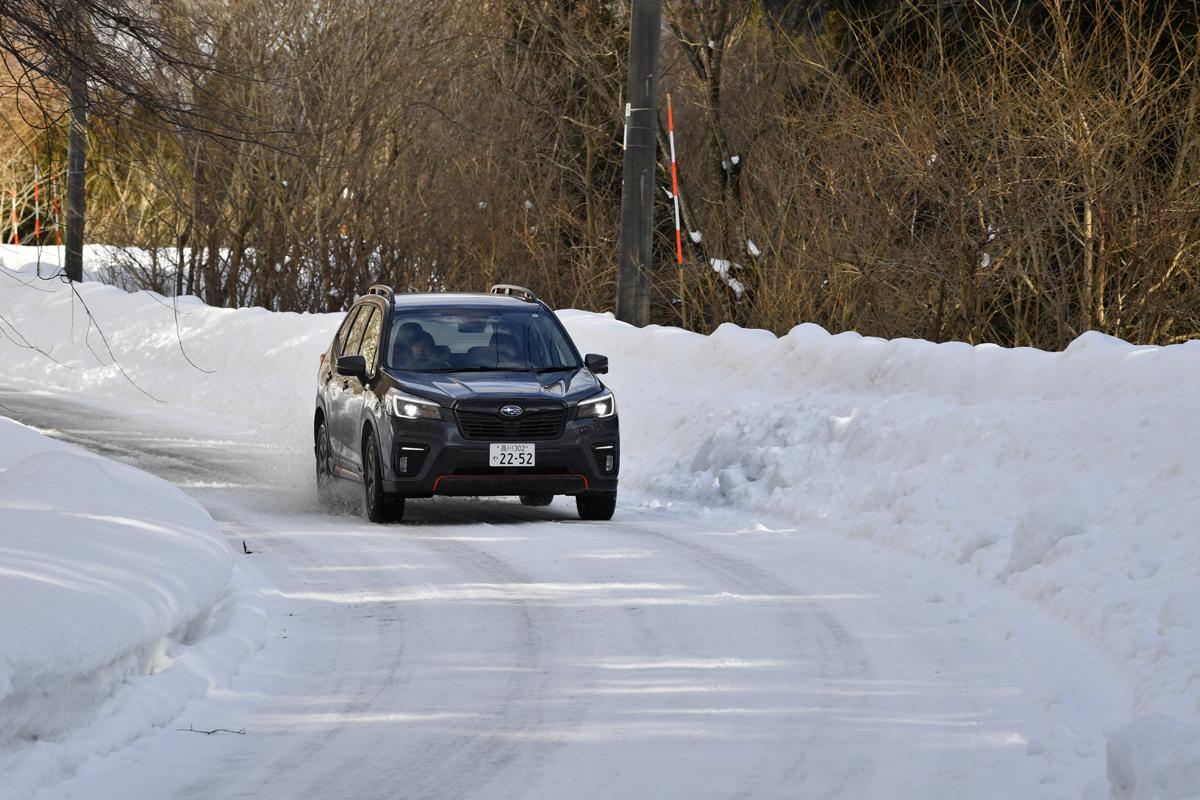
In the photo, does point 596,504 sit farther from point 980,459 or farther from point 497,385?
point 980,459

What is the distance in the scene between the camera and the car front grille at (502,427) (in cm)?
1306

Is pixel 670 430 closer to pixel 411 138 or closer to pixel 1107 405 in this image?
pixel 1107 405

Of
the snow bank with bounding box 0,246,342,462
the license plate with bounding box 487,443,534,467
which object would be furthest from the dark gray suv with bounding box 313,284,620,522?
the snow bank with bounding box 0,246,342,462

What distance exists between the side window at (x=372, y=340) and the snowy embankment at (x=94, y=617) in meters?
3.36

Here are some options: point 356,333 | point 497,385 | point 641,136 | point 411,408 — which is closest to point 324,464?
point 356,333

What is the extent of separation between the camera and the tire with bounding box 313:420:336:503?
15109 mm

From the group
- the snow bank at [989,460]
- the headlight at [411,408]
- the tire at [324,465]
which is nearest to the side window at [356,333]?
the tire at [324,465]

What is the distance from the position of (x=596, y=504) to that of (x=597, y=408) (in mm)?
754

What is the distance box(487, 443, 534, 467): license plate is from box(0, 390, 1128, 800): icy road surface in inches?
26.3

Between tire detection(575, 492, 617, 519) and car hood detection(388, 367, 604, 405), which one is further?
tire detection(575, 492, 617, 519)

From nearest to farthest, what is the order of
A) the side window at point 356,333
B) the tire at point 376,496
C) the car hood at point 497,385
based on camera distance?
Result: 1. the car hood at point 497,385
2. the tire at point 376,496
3. the side window at point 356,333

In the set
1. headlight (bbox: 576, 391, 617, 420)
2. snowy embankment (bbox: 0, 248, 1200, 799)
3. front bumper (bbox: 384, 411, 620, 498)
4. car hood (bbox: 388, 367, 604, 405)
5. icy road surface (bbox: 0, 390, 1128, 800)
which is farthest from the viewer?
headlight (bbox: 576, 391, 617, 420)

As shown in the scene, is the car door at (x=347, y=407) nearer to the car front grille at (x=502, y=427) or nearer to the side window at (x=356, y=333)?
the side window at (x=356, y=333)

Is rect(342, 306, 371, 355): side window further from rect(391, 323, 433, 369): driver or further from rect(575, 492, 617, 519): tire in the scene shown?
rect(575, 492, 617, 519): tire
